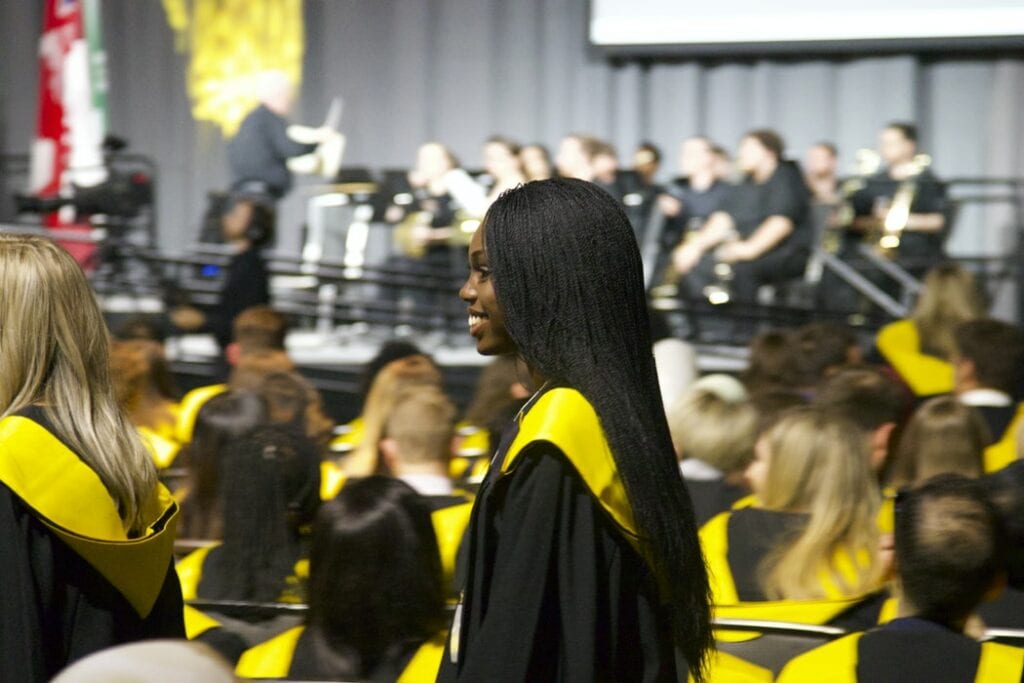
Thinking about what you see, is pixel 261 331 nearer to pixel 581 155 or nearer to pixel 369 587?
pixel 369 587

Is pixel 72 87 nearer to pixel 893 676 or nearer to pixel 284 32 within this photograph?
pixel 284 32

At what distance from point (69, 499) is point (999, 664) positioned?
1.39m

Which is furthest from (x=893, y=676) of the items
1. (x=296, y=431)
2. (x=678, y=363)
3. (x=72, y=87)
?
(x=72, y=87)

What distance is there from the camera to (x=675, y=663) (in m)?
1.69

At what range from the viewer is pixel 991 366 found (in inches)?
181

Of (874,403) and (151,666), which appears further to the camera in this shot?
(874,403)

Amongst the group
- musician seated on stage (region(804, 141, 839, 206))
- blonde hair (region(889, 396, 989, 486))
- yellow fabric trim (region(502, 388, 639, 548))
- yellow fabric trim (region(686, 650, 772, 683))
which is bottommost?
yellow fabric trim (region(686, 650, 772, 683))

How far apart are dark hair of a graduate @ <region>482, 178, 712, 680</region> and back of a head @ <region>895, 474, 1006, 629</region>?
86 cm

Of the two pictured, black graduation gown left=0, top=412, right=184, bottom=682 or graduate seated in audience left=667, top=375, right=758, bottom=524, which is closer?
black graduation gown left=0, top=412, right=184, bottom=682

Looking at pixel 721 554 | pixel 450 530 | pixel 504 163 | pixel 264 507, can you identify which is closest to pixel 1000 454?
pixel 721 554

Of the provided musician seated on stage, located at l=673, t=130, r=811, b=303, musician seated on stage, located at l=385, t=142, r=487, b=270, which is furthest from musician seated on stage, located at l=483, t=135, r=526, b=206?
musician seated on stage, located at l=673, t=130, r=811, b=303

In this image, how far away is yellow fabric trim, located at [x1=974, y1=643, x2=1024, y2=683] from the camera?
85.7 inches

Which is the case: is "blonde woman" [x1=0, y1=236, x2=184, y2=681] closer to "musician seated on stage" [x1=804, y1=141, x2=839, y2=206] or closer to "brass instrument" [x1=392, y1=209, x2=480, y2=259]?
"brass instrument" [x1=392, y1=209, x2=480, y2=259]

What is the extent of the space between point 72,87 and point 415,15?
11.2 feet
